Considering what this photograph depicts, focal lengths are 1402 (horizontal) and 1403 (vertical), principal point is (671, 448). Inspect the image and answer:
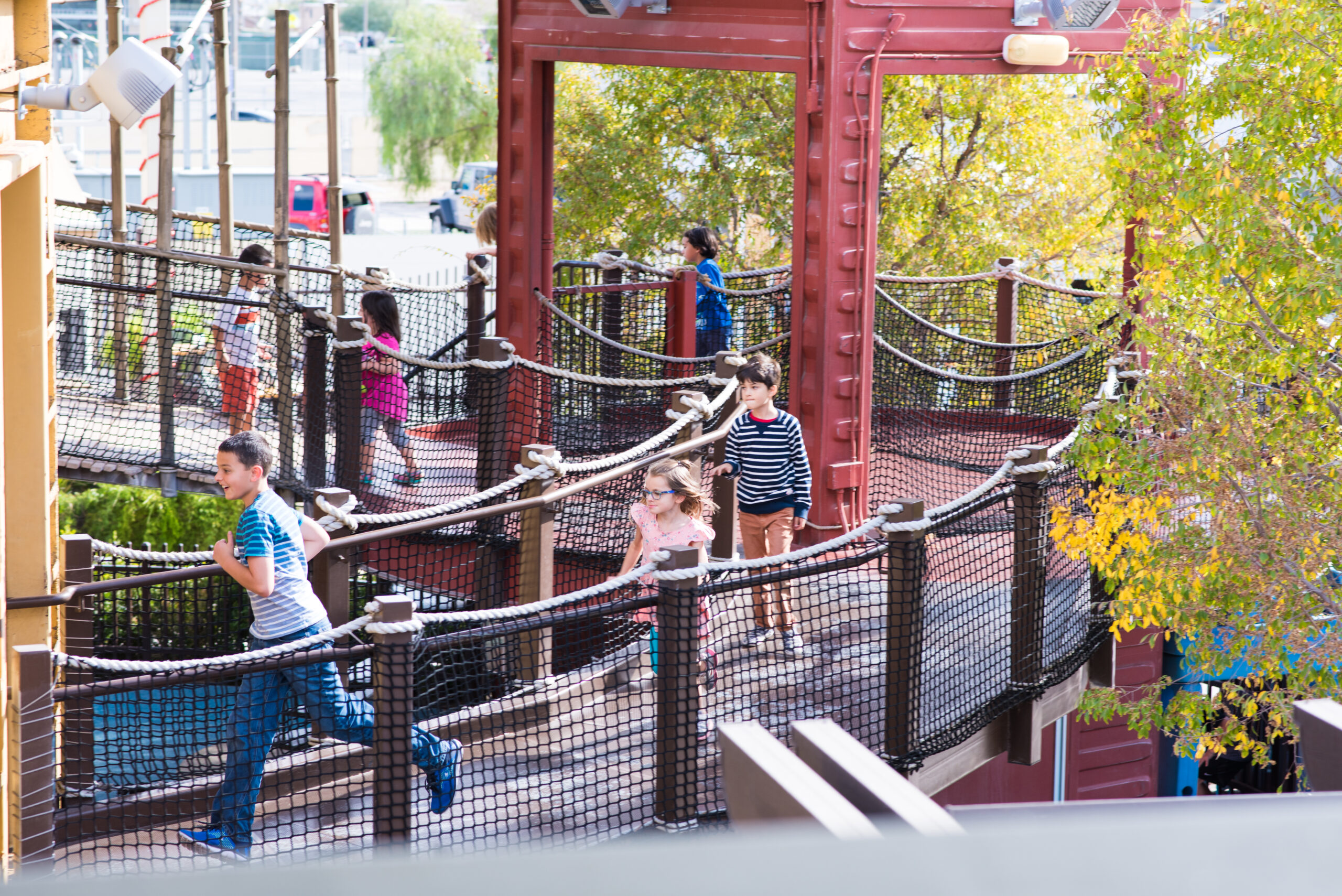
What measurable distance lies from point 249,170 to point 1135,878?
42294 mm

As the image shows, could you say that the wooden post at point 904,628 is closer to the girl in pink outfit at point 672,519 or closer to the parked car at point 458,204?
the girl in pink outfit at point 672,519

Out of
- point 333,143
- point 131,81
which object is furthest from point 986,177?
point 131,81

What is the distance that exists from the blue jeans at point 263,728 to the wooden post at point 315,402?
354 cm

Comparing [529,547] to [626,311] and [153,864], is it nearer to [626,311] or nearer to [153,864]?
[153,864]

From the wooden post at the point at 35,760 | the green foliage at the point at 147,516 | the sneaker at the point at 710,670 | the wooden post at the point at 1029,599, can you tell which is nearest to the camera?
the wooden post at the point at 35,760

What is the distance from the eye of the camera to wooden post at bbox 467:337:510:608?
24.5 feet

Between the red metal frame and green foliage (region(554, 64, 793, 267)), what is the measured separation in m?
7.00

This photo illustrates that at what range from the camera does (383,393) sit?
26.7ft

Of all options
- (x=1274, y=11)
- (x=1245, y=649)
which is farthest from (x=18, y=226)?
(x=1245, y=649)

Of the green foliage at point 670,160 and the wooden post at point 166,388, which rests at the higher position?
the green foliage at point 670,160

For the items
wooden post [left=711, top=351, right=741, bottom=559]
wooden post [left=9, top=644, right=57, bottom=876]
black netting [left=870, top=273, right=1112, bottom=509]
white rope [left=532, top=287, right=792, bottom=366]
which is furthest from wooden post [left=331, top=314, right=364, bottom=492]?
wooden post [left=9, top=644, right=57, bottom=876]

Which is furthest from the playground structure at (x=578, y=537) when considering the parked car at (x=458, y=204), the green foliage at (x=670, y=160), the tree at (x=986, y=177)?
the parked car at (x=458, y=204)

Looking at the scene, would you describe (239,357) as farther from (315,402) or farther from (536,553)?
(536,553)

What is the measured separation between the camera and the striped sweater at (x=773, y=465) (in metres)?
6.23
